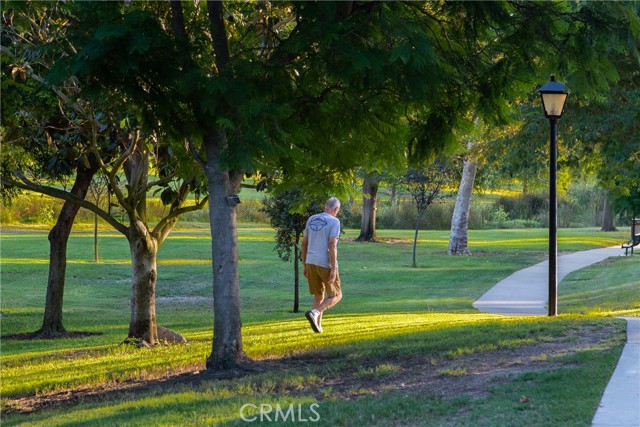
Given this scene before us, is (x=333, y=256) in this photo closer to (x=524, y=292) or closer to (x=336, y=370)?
(x=336, y=370)

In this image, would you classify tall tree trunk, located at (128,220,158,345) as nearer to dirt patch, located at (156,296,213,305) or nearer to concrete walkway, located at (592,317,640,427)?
concrete walkway, located at (592,317,640,427)

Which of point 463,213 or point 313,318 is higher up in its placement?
point 463,213

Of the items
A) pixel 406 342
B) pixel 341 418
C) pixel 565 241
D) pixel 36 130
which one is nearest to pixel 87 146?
pixel 36 130

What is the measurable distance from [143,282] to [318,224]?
Result: 3360mm

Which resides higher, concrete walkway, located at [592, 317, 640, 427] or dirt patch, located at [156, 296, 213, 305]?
concrete walkway, located at [592, 317, 640, 427]

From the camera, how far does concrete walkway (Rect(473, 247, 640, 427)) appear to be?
258 inches

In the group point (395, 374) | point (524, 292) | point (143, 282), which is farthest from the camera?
point (524, 292)

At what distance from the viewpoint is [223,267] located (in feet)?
32.9

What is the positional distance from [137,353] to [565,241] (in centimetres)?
3919

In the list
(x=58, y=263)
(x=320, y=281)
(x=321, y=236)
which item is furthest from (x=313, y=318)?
(x=58, y=263)

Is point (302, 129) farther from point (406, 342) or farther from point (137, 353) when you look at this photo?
point (137, 353)

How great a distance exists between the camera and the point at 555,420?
6.49 metres

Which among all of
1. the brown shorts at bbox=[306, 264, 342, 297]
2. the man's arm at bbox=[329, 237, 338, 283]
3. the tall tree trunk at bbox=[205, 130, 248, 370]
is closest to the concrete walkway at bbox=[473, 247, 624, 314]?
the brown shorts at bbox=[306, 264, 342, 297]

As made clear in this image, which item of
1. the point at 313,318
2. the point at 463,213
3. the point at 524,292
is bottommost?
the point at 524,292
